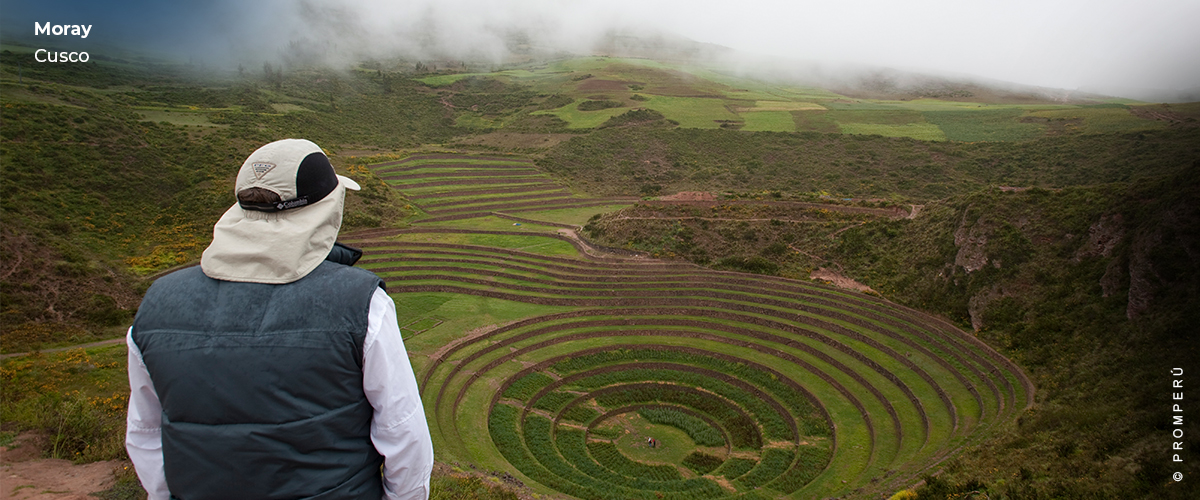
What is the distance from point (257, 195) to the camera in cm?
259

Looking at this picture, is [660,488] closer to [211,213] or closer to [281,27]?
[211,213]

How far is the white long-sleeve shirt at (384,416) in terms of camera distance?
2.45 meters

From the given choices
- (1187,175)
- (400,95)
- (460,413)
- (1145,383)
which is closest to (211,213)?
(460,413)

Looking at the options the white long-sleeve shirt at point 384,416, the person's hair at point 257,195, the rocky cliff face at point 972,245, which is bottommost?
the rocky cliff face at point 972,245

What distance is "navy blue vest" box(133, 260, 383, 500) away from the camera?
237 cm

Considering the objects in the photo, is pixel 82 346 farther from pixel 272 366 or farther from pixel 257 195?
pixel 272 366

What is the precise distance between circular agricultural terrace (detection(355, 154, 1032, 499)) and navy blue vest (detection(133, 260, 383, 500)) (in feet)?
42.4

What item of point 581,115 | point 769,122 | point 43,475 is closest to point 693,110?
point 769,122

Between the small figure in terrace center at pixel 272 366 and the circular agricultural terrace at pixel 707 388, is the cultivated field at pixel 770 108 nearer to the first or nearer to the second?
the circular agricultural terrace at pixel 707 388

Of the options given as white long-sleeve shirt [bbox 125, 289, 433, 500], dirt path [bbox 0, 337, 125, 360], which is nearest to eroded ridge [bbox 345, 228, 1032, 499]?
dirt path [bbox 0, 337, 125, 360]

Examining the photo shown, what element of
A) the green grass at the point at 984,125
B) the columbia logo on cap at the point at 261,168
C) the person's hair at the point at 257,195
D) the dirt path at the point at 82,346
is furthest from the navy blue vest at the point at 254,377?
the green grass at the point at 984,125

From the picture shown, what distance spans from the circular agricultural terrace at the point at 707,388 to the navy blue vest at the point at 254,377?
12.9 m

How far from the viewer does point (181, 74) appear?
5712cm

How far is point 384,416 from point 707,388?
17740 mm
